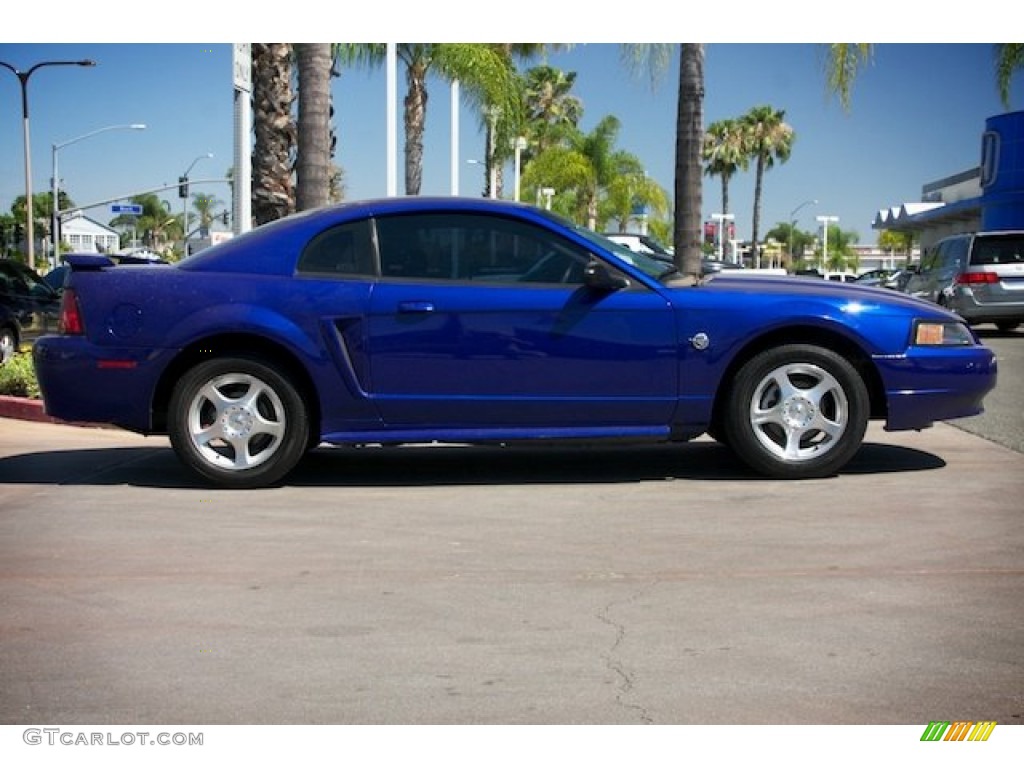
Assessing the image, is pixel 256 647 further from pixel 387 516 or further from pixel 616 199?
pixel 616 199

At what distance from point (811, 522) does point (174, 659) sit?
3.00 m

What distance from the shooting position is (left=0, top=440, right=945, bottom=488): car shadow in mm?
7012

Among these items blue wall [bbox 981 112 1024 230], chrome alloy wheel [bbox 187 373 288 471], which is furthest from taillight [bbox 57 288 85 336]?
blue wall [bbox 981 112 1024 230]

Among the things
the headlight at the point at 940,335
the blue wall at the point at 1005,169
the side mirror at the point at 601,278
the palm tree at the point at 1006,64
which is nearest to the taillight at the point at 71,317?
the side mirror at the point at 601,278

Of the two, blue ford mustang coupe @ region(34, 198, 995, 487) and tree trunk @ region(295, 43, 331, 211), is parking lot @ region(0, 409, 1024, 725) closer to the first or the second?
blue ford mustang coupe @ region(34, 198, 995, 487)

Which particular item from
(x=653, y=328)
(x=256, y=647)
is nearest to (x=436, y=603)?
(x=256, y=647)

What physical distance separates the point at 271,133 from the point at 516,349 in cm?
910

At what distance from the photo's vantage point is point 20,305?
1711 cm

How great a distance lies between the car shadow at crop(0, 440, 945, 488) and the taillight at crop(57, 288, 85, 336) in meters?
0.83

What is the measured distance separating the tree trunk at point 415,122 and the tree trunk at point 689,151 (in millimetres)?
16155

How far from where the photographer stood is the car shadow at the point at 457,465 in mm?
7012

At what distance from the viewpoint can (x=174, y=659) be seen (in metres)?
3.89

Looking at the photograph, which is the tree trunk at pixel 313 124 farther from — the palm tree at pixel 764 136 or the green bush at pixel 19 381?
the palm tree at pixel 764 136

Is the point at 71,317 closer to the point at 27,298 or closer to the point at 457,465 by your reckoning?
the point at 457,465
